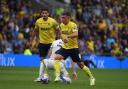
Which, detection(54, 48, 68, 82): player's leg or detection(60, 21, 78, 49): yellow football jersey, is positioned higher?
detection(60, 21, 78, 49): yellow football jersey

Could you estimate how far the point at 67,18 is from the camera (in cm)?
2030

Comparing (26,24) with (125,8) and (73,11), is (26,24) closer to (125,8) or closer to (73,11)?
(73,11)

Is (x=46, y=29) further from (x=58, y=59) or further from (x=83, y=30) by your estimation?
(x=83, y=30)

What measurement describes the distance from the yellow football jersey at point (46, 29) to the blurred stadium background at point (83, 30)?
11.2 meters

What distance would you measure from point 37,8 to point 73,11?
9.68ft

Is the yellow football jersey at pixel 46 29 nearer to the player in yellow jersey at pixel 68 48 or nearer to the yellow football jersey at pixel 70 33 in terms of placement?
the yellow football jersey at pixel 70 33

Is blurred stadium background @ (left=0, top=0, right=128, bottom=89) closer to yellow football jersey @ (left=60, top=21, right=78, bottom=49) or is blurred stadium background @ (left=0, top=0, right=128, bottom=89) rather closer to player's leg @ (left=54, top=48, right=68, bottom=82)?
yellow football jersey @ (left=60, top=21, right=78, bottom=49)

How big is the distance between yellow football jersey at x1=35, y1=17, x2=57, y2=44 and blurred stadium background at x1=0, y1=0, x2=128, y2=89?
11246 mm

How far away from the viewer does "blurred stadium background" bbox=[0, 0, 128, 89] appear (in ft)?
117

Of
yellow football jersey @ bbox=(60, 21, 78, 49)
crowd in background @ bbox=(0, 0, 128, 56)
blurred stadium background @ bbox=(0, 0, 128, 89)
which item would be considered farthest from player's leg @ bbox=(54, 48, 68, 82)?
crowd in background @ bbox=(0, 0, 128, 56)

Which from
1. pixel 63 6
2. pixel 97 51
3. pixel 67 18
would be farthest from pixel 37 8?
pixel 67 18

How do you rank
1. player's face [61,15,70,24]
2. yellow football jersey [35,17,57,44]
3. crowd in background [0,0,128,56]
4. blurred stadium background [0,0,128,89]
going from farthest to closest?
1. crowd in background [0,0,128,56]
2. blurred stadium background [0,0,128,89]
3. yellow football jersey [35,17,57,44]
4. player's face [61,15,70,24]

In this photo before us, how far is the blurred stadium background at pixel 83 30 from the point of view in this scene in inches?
1403

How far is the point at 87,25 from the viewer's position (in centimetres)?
4144
